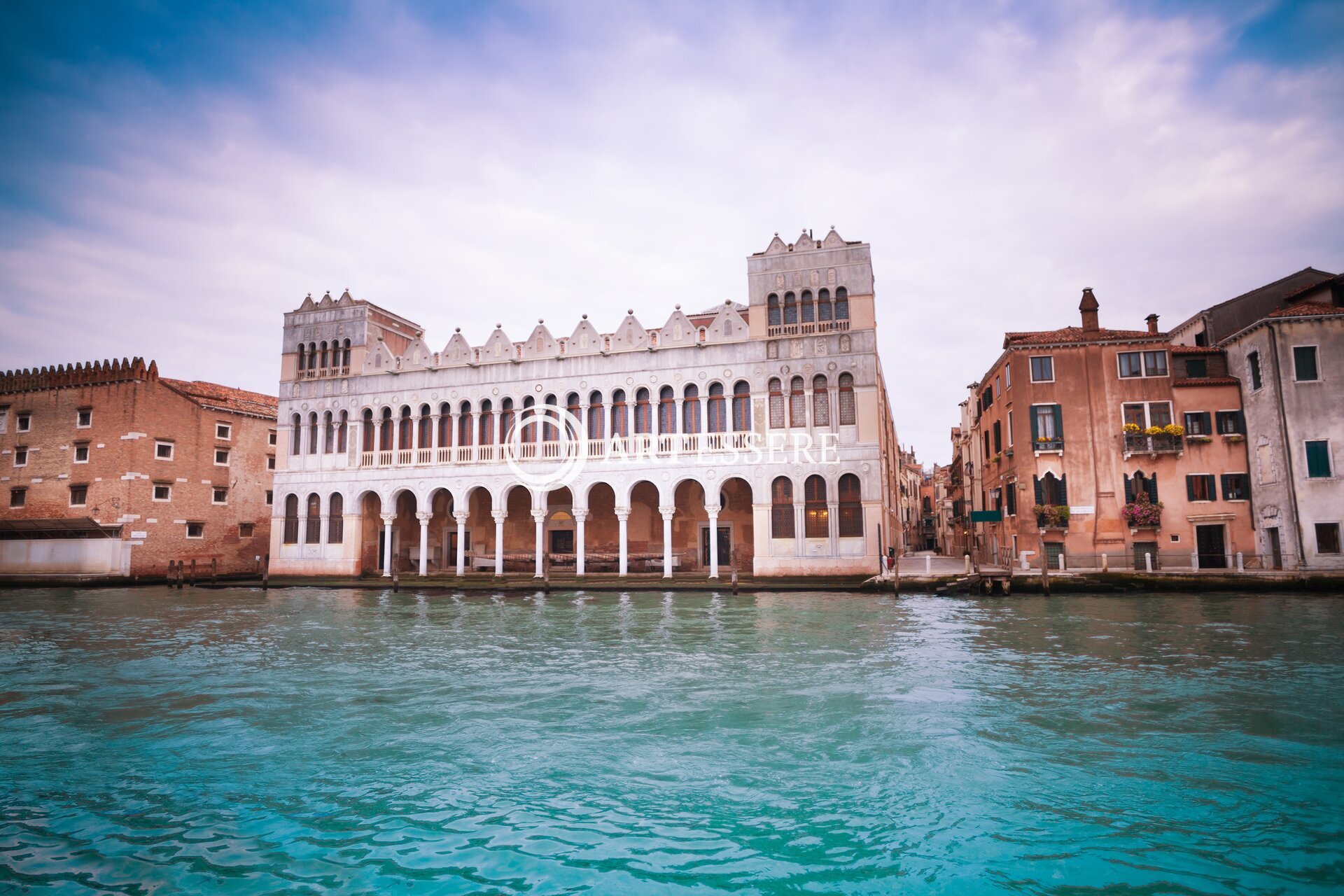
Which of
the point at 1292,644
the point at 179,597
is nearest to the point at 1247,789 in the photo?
the point at 1292,644

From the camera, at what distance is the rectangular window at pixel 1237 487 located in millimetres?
23188

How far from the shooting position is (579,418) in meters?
28.1

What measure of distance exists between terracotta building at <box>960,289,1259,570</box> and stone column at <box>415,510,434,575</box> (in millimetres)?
21551

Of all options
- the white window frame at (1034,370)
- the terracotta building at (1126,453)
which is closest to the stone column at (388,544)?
the terracotta building at (1126,453)

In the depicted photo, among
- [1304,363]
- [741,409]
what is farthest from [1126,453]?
[741,409]

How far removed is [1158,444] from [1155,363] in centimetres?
268

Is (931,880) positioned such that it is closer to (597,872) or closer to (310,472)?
(597,872)

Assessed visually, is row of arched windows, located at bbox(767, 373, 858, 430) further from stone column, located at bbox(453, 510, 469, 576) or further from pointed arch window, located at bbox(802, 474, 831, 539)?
stone column, located at bbox(453, 510, 469, 576)

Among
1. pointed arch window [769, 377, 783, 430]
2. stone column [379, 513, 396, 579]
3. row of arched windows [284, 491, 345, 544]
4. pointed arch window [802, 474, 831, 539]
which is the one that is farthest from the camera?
row of arched windows [284, 491, 345, 544]

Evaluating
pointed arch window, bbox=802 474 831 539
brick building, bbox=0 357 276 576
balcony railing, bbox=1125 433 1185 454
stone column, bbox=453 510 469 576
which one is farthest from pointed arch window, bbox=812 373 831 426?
brick building, bbox=0 357 276 576

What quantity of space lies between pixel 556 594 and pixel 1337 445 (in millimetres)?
23347

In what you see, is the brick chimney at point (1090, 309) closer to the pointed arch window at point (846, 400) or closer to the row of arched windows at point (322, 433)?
the pointed arch window at point (846, 400)

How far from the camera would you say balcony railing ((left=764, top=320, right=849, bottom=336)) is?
25750 mm

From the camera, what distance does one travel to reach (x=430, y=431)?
30.0 meters
